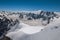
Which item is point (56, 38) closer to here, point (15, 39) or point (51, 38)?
point (51, 38)

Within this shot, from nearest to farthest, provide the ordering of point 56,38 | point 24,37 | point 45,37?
point 56,38, point 45,37, point 24,37

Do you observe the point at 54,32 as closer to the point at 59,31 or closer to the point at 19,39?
the point at 59,31

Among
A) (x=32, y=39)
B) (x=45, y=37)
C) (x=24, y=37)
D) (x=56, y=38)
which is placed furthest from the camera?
(x=24, y=37)

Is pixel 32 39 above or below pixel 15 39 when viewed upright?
above

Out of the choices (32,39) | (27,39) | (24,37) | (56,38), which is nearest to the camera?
(56,38)

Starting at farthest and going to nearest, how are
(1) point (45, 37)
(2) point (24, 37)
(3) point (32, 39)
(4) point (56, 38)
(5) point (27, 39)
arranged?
A: (2) point (24, 37), (5) point (27, 39), (3) point (32, 39), (1) point (45, 37), (4) point (56, 38)

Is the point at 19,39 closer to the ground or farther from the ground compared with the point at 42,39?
closer to the ground

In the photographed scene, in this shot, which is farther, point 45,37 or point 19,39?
point 19,39

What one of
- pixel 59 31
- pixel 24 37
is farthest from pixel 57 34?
pixel 24 37

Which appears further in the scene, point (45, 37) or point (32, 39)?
point (32, 39)
